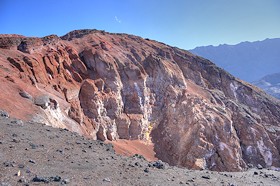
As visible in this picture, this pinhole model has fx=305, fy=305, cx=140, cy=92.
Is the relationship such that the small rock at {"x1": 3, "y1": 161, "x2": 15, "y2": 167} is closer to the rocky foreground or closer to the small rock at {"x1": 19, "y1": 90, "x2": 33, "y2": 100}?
the rocky foreground

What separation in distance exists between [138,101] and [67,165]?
91.2 ft

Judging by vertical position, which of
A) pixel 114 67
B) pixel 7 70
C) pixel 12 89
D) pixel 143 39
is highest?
pixel 143 39

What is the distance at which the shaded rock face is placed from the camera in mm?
29688

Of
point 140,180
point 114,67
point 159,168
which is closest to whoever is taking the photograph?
point 140,180

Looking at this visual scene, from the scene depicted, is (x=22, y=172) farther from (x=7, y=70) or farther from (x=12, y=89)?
(x=7, y=70)

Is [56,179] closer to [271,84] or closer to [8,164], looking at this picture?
[8,164]

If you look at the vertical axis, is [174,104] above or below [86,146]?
above

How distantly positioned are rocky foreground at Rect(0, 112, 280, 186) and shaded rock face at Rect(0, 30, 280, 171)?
34.6 ft

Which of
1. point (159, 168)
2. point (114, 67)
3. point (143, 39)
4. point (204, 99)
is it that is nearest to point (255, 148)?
point (204, 99)

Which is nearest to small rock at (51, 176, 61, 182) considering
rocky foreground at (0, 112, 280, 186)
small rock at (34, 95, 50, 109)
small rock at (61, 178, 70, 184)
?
rocky foreground at (0, 112, 280, 186)

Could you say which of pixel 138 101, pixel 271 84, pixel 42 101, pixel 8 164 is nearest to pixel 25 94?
pixel 42 101

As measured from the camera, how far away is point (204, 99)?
42.5m

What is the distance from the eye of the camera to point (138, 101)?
127ft

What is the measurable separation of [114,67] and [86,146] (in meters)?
25.7
